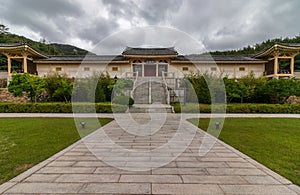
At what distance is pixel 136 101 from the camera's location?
543 inches

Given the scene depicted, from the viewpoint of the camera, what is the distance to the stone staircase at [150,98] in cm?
1126

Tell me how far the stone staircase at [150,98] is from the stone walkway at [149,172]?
674 cm

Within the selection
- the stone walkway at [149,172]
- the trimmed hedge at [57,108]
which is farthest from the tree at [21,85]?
the stone walkway at [149,172]

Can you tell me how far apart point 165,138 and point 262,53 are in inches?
707

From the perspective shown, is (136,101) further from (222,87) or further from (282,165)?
(282,165)

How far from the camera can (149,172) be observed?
2926 millimetres

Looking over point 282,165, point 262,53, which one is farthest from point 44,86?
point 262,53

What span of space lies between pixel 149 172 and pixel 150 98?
10.8 meters

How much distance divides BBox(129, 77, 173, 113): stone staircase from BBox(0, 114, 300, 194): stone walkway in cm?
674

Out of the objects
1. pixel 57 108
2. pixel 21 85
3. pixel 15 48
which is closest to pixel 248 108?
pixel 57 108

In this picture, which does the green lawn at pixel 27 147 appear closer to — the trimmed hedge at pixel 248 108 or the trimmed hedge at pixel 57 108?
the trimmed hedge at pixel 57 108

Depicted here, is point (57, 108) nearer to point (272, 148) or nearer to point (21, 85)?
point (21, 85)

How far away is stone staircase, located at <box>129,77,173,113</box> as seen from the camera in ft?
36.9

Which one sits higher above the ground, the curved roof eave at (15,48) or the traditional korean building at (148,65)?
the curved roof eave at (15,48)
